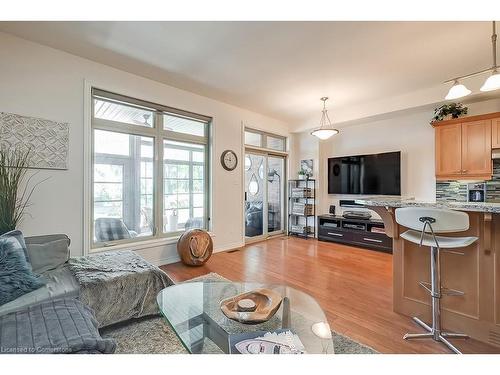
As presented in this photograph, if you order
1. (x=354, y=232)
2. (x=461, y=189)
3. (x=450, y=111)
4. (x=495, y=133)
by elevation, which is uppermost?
(x=450, y=111)

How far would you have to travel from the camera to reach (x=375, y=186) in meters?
4.59

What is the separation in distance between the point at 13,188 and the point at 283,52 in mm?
3065

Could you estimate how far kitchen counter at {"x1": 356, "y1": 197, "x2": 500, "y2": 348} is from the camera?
5.65 feet

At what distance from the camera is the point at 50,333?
1104 millimetres

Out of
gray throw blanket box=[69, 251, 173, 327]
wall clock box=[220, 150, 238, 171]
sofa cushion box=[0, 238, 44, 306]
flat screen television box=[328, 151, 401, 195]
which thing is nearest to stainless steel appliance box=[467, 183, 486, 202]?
flat screen television box=[328, 151, 401, 195]

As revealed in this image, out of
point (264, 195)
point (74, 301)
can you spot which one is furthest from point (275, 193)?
point (74, 301)

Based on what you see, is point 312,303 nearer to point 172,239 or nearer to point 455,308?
point 455,308

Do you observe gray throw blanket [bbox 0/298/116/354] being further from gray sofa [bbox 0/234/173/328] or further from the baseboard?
the baseboard

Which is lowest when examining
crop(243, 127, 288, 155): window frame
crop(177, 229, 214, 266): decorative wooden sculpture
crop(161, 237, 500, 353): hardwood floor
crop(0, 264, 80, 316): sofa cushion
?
crop(161, 237, 500, 353): hardwood floor

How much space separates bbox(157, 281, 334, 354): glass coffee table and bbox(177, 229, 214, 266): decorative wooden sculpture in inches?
65.2

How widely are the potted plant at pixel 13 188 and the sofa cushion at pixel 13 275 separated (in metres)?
0.67

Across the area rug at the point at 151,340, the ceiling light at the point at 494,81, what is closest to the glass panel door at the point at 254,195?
the area rug at the point at 151,340

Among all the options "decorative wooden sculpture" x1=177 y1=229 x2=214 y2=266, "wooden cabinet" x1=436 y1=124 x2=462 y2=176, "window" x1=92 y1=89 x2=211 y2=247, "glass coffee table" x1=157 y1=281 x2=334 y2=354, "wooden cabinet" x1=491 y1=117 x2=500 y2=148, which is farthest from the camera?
"wooden cabinet" x1=436 y1=124 x2=462 y2=176

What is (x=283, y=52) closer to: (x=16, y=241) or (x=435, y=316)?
(x=435, y=316)
